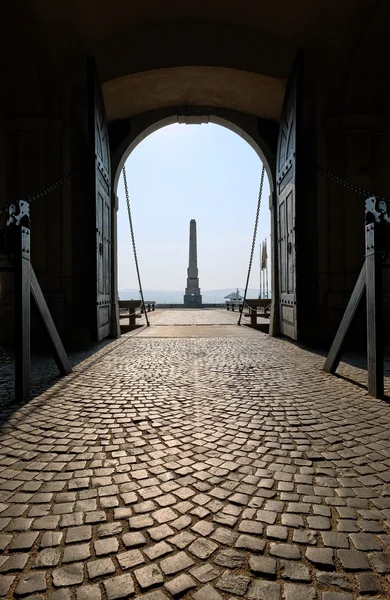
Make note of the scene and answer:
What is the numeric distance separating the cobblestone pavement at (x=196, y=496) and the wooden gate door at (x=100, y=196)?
3896mm

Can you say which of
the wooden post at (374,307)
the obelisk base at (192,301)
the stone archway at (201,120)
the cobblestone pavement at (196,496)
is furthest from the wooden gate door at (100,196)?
the obelisk base at (192,301)

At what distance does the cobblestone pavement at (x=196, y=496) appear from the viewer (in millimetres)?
1220

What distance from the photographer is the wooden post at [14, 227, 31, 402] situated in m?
3.39

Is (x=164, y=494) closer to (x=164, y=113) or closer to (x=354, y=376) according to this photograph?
(x=354, y=376)

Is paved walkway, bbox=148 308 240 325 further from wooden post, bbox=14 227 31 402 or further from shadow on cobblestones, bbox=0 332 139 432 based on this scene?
wooden post, bbox=14 227 31 402

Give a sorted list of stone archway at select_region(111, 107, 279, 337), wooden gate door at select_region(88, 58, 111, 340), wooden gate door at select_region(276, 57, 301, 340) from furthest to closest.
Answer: stone archway at select_region(111, 107, 279, 337), wooden gate door at select_region(276, 57, 301, 340), wooden gate door at select_region(88, 58, 111, 340)

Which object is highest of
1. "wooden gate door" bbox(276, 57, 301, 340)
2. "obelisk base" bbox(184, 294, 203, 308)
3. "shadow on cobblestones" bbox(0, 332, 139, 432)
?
"wooden gate door" bbox(276, 57, 301, 340)

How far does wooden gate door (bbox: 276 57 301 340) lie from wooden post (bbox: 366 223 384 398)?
306cm

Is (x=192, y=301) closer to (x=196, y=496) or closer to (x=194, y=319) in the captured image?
(x=194, y=319)

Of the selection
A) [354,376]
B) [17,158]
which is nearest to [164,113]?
[17,158]

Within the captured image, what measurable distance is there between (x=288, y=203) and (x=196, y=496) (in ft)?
22.6

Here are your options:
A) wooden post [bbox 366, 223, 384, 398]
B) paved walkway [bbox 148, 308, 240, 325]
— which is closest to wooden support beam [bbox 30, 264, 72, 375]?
wooden post [bbox 366, 223, 384, 398]

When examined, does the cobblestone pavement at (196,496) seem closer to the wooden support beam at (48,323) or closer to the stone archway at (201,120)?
the wooden support beam at (48,323)

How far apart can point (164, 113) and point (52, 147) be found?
349 cm
